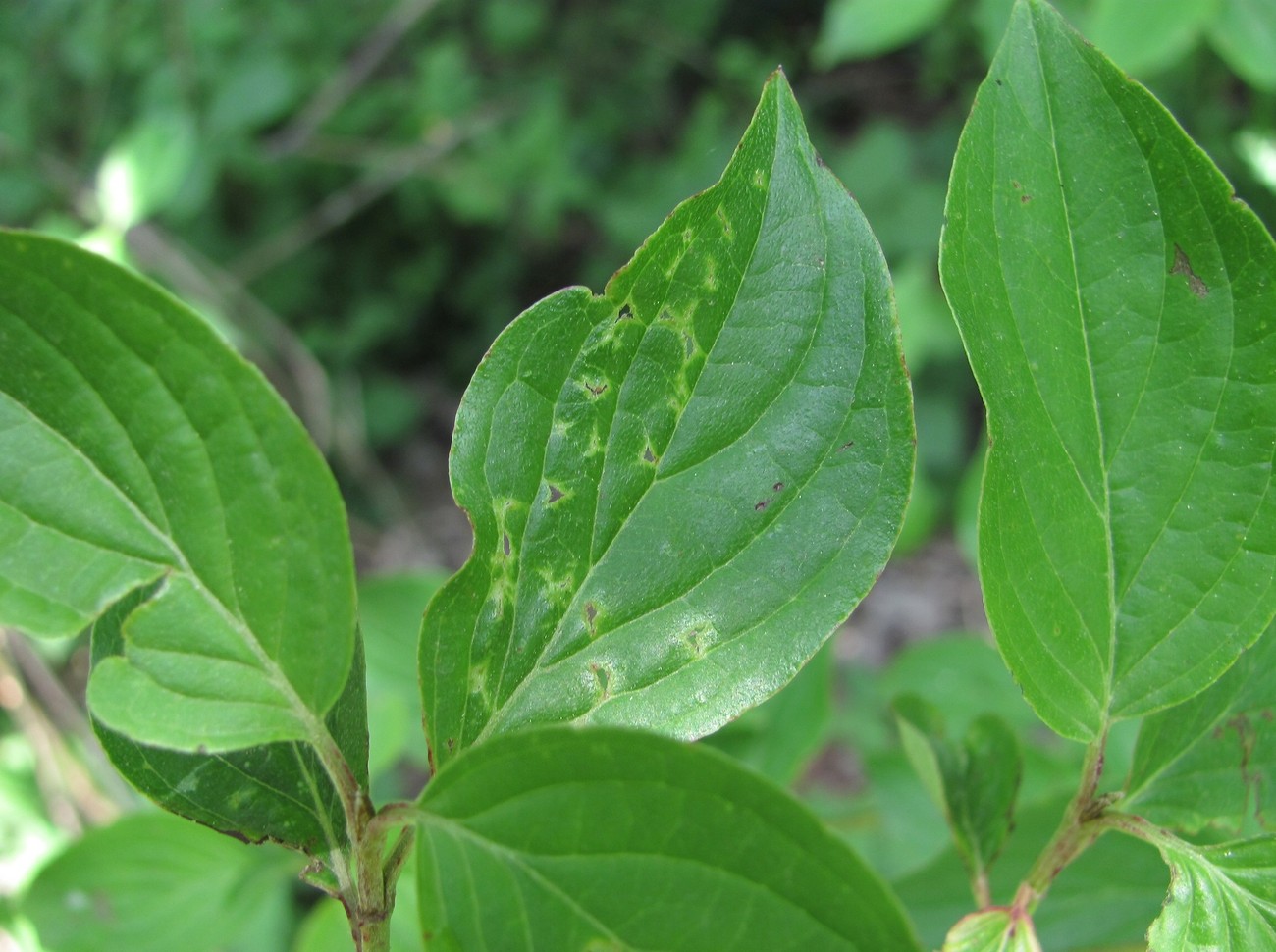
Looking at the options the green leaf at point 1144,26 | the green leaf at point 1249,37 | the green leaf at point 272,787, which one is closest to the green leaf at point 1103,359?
the green leaf at point 272,787

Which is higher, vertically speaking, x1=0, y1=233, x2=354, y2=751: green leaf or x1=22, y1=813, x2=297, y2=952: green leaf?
x1=22, y1=813, x2=297, y2=952: green leaf

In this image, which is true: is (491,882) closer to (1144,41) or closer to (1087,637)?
(1087,637)

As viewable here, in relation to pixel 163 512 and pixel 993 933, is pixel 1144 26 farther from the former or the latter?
pixel 163 512

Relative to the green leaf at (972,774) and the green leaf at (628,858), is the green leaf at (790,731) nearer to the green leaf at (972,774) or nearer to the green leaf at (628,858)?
the green leaf at (972,774)

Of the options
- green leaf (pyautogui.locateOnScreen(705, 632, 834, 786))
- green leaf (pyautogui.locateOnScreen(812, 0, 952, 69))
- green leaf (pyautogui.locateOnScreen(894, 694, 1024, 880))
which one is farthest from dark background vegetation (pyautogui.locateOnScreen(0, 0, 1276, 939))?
green leaf (pyautogui.locateOnScreen(894, 694, 1024, 880))

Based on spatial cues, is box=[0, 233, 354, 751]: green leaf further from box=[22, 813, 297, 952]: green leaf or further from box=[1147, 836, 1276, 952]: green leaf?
box=[22, 813, 297, 952]: green leaf
